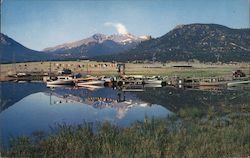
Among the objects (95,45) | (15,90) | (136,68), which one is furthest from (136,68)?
(15,90)

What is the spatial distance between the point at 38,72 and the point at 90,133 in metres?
1.47

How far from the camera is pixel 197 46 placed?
779 cm

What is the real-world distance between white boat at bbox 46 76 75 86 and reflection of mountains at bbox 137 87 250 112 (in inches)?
45.3

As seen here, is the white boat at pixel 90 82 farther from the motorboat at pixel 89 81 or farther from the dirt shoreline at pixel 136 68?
the dirt shoreline at pixel 136 68

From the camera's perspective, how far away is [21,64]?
7.51m

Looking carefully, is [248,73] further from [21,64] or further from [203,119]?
[21,64]

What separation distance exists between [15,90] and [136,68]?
2.04m

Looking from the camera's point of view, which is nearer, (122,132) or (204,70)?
(122,132)

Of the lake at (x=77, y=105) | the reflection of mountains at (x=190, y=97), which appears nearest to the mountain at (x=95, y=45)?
the lake at (x=77, y=105)

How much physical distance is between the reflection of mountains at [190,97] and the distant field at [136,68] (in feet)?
1.02

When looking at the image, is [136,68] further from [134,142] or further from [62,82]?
[134,142]

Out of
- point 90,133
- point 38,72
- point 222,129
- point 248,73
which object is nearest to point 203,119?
point 222,129

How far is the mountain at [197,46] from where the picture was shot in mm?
7371

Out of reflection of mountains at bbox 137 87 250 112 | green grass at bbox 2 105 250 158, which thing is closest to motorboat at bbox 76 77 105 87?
reflection of mountains at bbox 137 87 250 112
